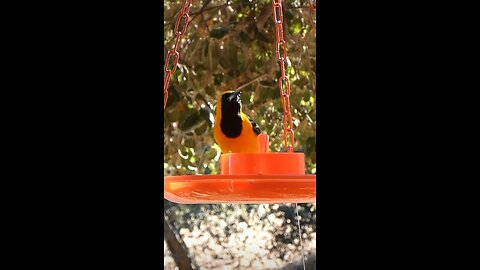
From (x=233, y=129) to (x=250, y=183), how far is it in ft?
2.42

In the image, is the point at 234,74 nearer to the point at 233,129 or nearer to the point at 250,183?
the point at 233,129

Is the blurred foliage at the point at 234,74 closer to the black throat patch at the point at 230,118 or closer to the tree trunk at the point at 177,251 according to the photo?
the tree trunk at the point at 177,251

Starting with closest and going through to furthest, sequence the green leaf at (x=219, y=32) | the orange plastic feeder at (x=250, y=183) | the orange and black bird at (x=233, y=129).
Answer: the orange plastic feeder at (x=250, y=183) → the orange and black bird at (x=233, y=129) → the green leaf at (x=219, y=32)

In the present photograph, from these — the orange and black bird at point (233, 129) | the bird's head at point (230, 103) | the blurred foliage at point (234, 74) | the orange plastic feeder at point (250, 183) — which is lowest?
the orange plastic feeder at point (250, 183)

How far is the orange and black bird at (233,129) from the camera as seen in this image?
1950 millimetres

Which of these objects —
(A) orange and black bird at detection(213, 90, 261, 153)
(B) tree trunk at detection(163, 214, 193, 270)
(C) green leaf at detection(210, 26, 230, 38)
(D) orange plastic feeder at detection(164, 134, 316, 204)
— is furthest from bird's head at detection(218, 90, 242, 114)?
(B) tree trunk at detection(163, 214, 193, 270)

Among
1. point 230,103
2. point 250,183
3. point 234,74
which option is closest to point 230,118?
point 230,103

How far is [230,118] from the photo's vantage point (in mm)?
2006

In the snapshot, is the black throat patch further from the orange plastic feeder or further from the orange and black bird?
the orange plastic feeder

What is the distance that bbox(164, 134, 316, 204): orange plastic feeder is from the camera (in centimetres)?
122

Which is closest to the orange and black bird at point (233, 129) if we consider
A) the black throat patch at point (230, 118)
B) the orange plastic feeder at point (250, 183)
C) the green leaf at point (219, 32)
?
the black throat patch at point (230, 118)
